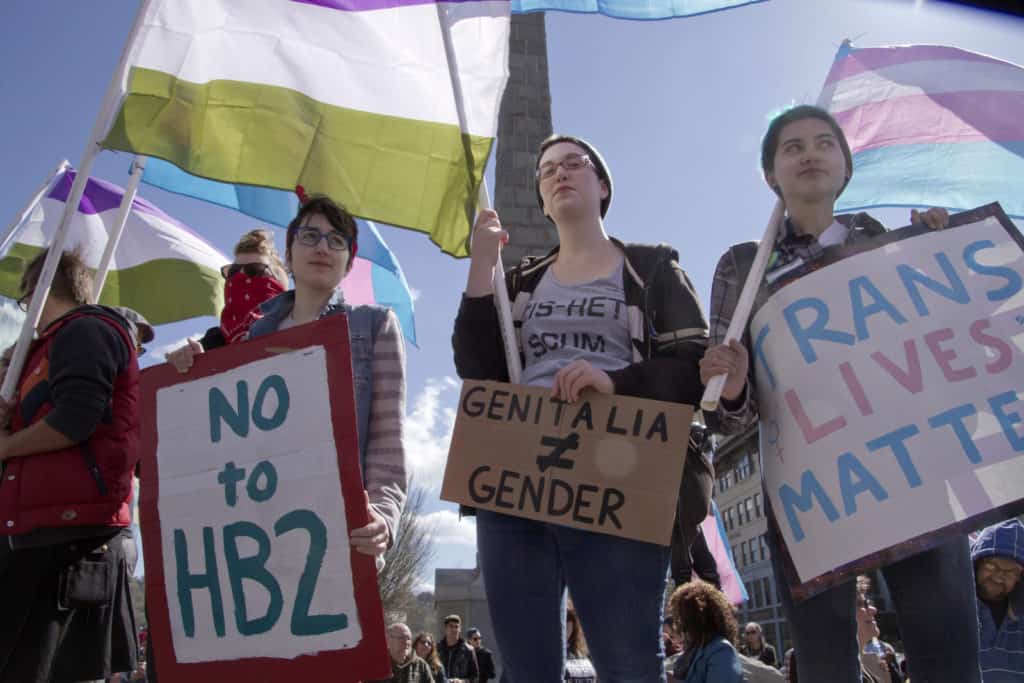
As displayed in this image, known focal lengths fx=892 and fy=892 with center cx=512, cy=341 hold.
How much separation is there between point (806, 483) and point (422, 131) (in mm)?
1722

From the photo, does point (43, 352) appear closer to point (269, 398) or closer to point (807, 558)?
point (269, 398)

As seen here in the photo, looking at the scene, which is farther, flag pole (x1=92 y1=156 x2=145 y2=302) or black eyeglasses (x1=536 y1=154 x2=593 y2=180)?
flag pole (x1=92 y1=156 x2=145 y2=302)

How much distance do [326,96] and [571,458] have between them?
5.53 ft

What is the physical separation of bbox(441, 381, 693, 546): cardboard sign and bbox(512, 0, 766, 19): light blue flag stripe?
1918 mm

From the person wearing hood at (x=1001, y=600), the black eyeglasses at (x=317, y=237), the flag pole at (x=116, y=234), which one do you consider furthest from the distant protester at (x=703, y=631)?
the flag pole at (x=116, y=234)

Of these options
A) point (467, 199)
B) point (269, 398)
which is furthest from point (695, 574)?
point (269, 398)

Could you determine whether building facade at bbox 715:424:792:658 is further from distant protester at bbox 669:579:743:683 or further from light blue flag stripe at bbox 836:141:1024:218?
light blue flag stripe at bbox 836:141:1024:218

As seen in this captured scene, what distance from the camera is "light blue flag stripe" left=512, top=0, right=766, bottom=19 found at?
3387 mm

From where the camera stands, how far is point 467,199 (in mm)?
2912

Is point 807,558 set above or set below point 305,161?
below

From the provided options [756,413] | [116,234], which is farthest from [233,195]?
[756,413]

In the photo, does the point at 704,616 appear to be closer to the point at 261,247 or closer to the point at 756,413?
the point at 756,413

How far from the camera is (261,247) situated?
10.9 ft

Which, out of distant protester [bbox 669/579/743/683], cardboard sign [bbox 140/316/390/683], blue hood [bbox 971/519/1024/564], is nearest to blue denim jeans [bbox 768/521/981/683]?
cardboard sign [bbox 140/316/390/683]
